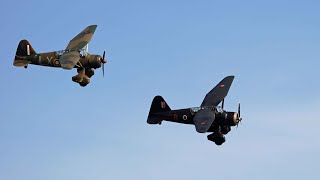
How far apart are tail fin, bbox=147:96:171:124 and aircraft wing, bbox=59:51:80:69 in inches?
314

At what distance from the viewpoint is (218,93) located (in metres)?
58.7

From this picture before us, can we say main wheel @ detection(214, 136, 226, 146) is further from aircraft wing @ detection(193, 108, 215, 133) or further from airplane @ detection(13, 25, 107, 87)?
airplane @ detection(13, 25, 107, 87)

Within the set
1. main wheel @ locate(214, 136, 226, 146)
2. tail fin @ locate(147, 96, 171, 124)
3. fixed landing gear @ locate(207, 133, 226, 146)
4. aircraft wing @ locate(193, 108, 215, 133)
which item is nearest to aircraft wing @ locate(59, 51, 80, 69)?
tail fin @ locate(147, 96, 171, 124)

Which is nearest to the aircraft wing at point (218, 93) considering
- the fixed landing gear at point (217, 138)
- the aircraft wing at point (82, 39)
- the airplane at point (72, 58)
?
the fixed landing gear at point (217, 138)

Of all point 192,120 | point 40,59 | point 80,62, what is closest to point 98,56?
point 80,62

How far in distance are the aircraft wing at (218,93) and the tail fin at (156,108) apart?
3.42 metres

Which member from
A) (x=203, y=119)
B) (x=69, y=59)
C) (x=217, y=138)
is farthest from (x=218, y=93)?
(x=69, y=59)

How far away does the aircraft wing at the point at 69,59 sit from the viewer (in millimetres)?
55688

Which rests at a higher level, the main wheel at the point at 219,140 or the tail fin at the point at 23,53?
the tail fin at the point at 23,53

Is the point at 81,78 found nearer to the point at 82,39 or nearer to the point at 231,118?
the point at 82,39

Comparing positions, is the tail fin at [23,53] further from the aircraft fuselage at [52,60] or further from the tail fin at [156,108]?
the tail fin at [156,108]

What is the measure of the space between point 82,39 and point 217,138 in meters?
16.1

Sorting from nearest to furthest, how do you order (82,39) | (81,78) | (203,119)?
1. (203,119)
2. (81,78)
3. (82,39)

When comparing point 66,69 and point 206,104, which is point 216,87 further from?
point 66,69
